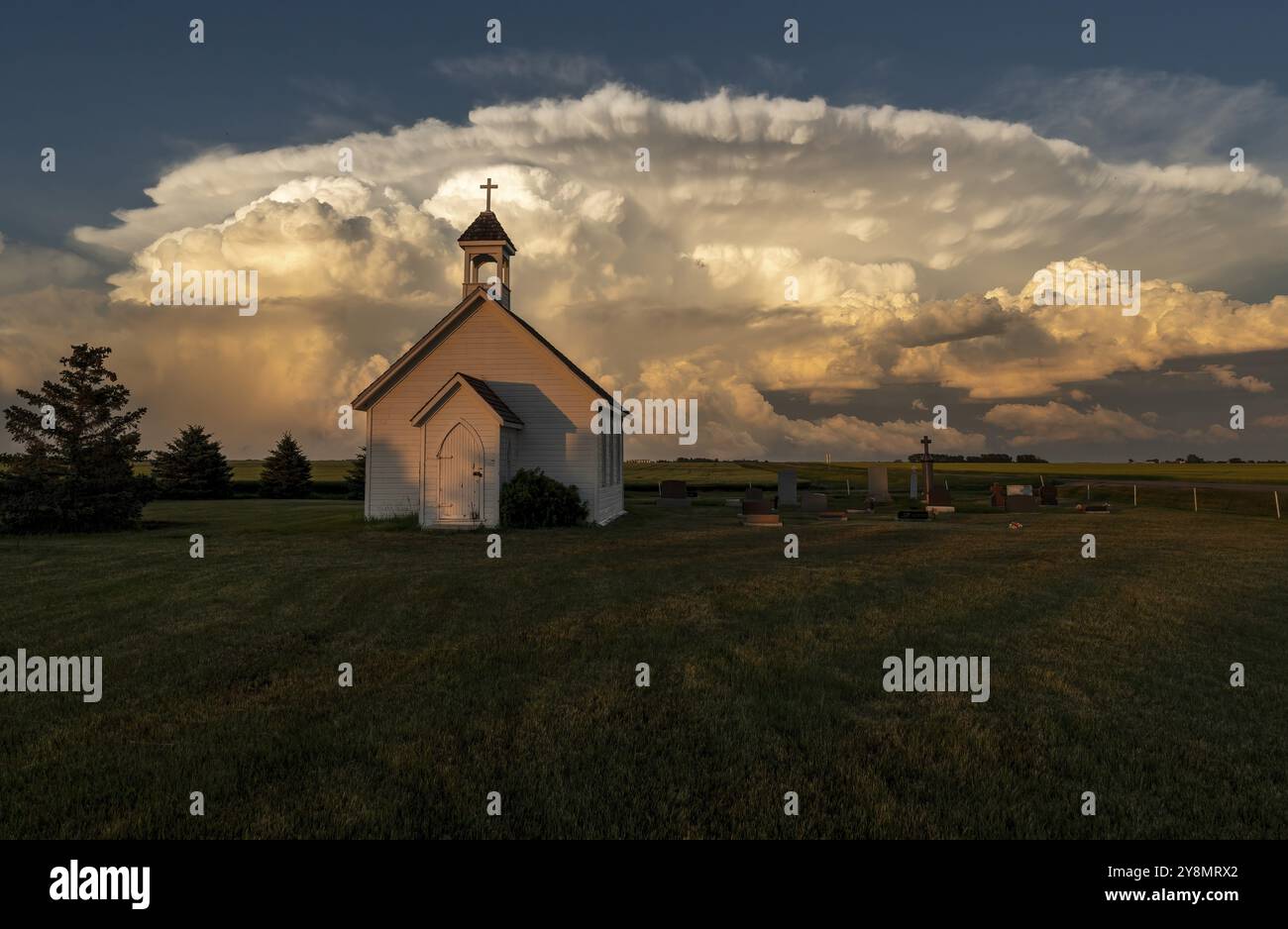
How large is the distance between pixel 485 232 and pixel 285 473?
1336 inches

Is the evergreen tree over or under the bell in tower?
under

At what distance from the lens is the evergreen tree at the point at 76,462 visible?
2295cm

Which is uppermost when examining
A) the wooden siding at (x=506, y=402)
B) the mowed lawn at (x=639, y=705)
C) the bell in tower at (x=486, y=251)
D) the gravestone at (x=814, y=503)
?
the bell in tower at (x=486, y=251)

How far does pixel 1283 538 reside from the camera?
21.4 metres

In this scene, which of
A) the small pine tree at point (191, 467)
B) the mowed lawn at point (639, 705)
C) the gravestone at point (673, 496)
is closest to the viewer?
the mowed lawn at point (639, 705)

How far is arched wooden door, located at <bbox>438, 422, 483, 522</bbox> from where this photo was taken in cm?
2328

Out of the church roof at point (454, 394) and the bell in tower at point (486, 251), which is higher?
the bell in tower at point (486, 251)

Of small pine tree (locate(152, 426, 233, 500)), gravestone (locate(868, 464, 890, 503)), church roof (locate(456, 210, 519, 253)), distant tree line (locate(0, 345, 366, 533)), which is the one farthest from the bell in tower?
small pine tree (locate(152, 426, 233, 500))

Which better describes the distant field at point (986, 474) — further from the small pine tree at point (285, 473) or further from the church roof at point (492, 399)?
the church roof at point (492, 399)

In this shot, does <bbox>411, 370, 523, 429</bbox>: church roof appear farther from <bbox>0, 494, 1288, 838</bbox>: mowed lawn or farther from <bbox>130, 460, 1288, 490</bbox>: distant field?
<bbox>130, 460, 1288, 490</bbox>: distant field

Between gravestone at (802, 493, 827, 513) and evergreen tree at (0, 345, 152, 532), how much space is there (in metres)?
27.9

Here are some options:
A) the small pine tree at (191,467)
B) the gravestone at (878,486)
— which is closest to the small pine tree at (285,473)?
the small pine tree at (191,467)

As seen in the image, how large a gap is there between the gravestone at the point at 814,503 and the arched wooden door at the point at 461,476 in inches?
667
